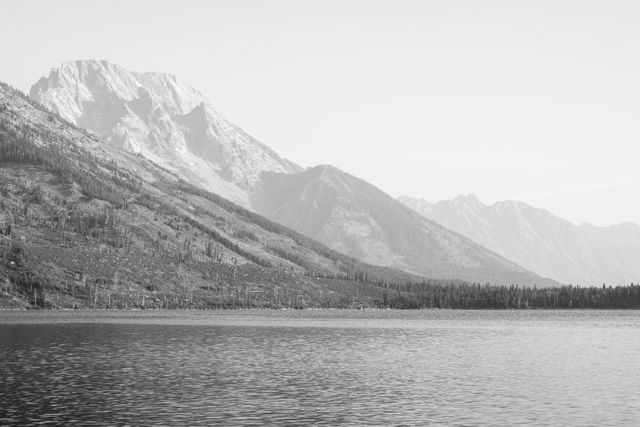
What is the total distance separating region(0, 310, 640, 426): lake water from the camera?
71812 millimetres

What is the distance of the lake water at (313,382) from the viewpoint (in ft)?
236

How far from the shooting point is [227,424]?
221 feet

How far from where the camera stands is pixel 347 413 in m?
74.0

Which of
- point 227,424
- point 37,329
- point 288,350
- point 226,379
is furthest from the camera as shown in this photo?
point 37,329

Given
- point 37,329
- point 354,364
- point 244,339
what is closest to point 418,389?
point 354,364

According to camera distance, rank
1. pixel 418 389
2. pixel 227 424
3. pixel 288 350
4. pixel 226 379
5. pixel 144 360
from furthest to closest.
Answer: pixel 288 350 → pixel 144 360 → pixel 226 379 → pixel 418 389 → pixel 227 424

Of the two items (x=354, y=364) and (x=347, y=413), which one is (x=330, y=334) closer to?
(x=354, y=364)

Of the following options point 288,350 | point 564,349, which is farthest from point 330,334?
point 564,349

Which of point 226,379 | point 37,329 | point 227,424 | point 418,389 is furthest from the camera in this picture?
point 37,329

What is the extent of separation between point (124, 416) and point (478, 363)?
217 ft

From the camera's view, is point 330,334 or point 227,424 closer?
point 227,424

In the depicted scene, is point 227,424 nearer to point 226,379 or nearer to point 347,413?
point 347,413

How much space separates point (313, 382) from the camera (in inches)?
3809

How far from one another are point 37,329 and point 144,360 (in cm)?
8378
